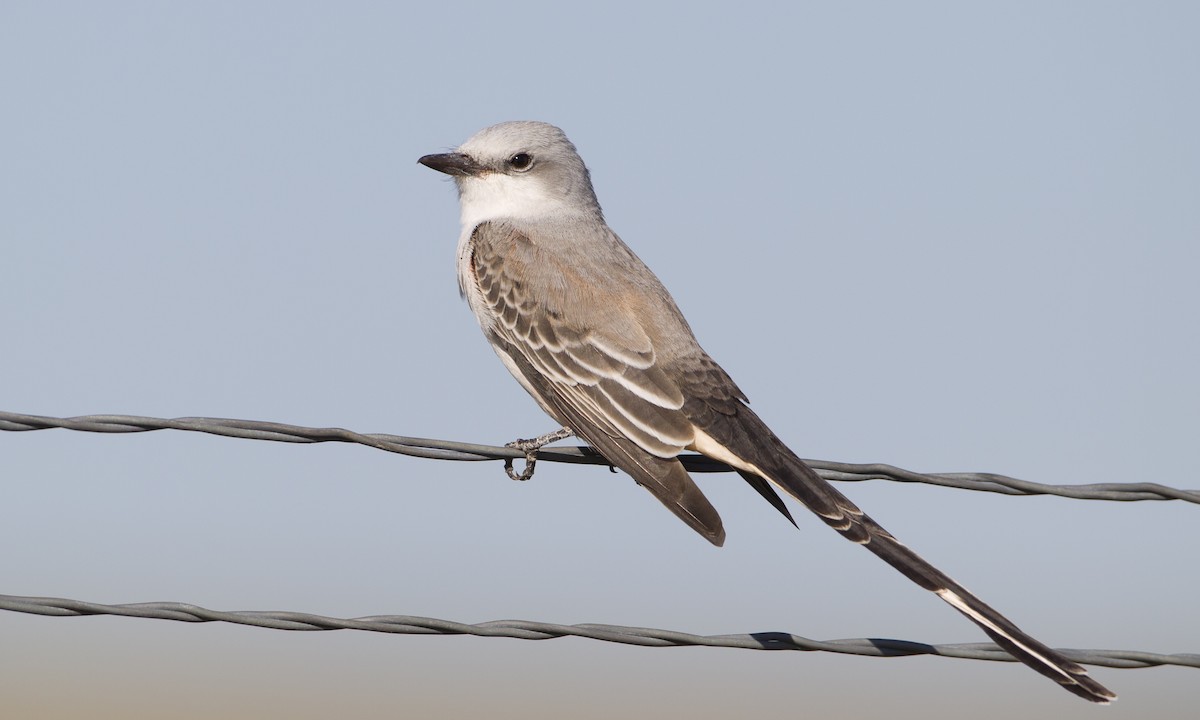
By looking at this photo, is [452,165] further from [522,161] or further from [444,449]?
[444,449]

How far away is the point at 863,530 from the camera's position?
16.9ft

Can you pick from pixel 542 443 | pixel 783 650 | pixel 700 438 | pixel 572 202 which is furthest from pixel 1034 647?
pixel 572 202

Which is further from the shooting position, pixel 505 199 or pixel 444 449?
pixel 505 199

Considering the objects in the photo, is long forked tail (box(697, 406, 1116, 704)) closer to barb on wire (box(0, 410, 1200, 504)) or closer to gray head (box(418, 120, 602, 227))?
barb on wire (box(0, 410, 1200, 504))

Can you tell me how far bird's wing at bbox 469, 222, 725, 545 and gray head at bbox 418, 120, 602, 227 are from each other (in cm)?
48

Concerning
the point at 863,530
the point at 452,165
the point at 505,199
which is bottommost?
the point at 863,530

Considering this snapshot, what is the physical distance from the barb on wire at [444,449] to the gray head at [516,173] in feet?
10.4

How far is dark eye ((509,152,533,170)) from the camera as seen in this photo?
7840 mm

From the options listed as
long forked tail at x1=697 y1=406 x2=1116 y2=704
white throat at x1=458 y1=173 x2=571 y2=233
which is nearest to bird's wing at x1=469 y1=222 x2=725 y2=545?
long forked tail at x1=697 y1=406 x2=1116 y2=704

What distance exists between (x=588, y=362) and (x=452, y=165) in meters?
2.01

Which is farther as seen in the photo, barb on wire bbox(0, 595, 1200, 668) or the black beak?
the black beak

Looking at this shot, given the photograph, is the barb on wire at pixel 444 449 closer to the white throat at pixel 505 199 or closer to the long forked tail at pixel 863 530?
the long forked tail at pixel 863 530

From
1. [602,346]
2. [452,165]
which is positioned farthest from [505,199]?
[602,346]

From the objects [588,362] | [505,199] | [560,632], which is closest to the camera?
[560,632]
